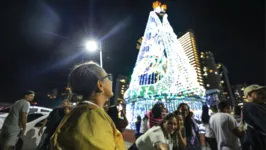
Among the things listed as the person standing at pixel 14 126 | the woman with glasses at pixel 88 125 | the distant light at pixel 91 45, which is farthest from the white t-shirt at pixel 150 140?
the distant light at pixel 91 45

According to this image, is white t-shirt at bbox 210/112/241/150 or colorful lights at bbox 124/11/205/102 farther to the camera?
colorful lights at bbox 124/11/205/102

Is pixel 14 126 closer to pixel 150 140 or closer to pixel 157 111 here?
pixel 157 111

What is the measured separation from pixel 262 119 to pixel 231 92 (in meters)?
75.3

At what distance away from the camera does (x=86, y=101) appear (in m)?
1.44

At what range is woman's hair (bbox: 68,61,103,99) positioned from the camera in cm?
151

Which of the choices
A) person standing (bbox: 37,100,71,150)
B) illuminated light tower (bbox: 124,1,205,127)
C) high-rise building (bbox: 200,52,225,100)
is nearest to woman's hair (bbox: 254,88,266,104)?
person standing (bbox: 37,100,71,150)

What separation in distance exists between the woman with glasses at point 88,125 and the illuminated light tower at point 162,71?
59.1 ft

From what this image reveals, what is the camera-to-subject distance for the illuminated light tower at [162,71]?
63.7 ft

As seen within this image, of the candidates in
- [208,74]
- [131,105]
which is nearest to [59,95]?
[131,105]

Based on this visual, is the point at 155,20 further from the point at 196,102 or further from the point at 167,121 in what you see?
the point at 167,121

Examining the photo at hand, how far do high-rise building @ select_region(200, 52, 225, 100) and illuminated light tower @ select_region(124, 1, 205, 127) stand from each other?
54.9 meters

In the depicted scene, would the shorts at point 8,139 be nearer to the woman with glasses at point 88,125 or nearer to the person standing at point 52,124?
the person standing at point 52,124

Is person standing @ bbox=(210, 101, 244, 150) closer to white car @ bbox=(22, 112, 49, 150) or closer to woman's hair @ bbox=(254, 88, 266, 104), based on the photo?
woman's hair @ bbox=(254, 88, 266, 104)

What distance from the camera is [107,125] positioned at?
123 centimetres
